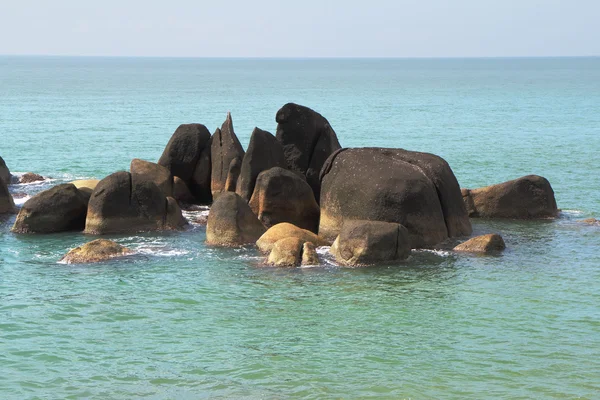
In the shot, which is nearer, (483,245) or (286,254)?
(286,254)

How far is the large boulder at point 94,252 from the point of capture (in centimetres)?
2562

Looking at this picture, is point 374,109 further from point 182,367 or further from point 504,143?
point 182,367

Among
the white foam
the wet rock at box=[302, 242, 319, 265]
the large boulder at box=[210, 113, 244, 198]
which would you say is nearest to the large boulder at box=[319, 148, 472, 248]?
the wet rock at box=[302, 242, 319, 265]

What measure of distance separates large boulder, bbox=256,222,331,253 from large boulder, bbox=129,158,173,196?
260 inches

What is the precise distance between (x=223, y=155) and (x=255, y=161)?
2.89 meters

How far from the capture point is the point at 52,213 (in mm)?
29438

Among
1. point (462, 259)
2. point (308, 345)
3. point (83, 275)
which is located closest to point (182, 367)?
point (308, 345)

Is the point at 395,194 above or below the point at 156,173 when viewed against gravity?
above

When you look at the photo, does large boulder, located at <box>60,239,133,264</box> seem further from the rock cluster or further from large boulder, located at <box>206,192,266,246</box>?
large boulder, located at <box>206,192,266,246</box>

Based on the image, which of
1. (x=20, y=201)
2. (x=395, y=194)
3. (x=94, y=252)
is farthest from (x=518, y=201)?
(x=20, y=201)

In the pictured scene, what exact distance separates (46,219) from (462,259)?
1332 cm

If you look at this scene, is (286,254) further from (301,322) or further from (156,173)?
(156,173)

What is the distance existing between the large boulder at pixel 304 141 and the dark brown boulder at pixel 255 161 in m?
1.74

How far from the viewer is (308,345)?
1934 centimetres
